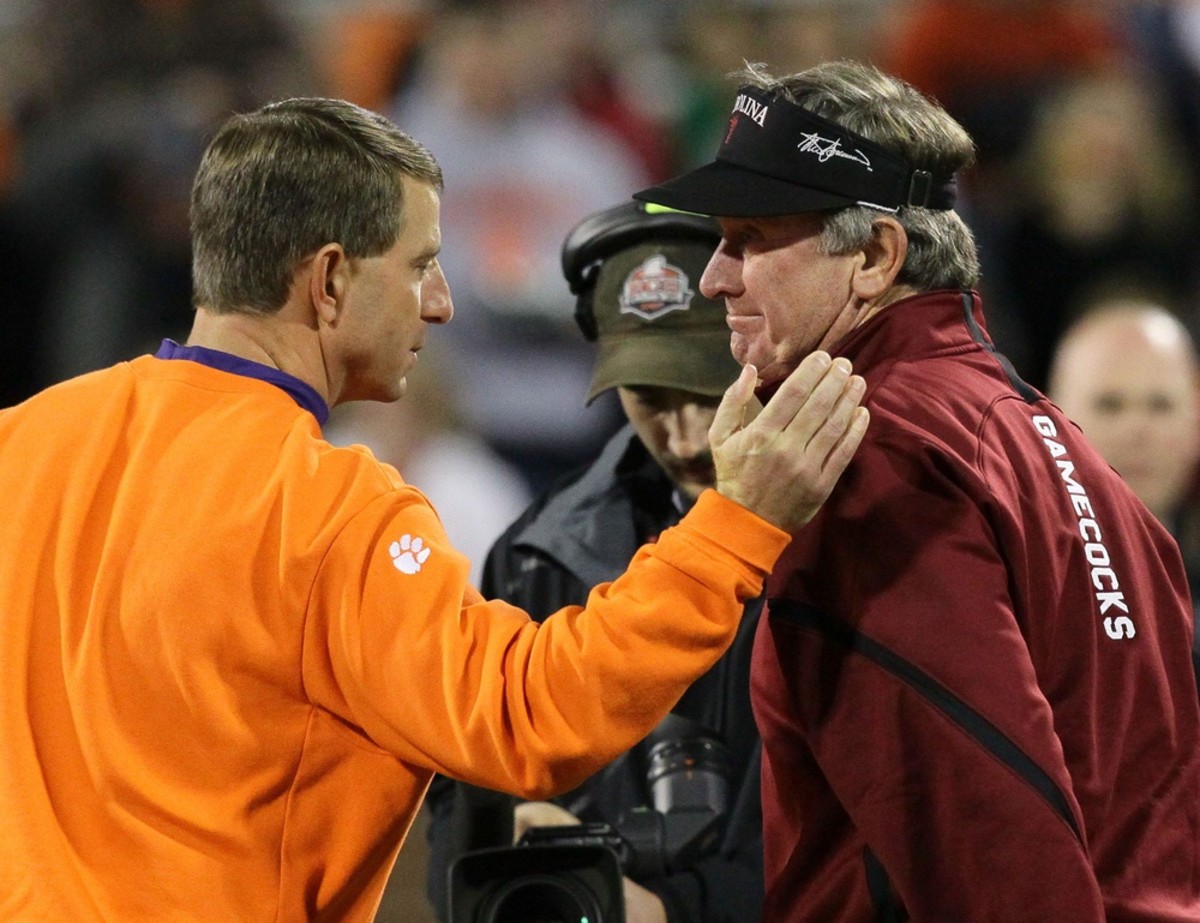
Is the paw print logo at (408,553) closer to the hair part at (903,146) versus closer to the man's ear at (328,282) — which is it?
the man's ear at (328,282)

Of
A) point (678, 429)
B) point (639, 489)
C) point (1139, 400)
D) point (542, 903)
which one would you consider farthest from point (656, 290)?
point (1139, 400)

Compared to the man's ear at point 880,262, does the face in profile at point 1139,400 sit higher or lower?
→ lower

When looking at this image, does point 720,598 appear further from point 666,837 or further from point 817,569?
point 666,837

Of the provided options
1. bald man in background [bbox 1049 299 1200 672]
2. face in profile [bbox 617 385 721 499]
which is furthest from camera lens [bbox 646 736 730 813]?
bald man in background [bbox 1049 299 1200 672]

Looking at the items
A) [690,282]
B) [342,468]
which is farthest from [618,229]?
[342,468]

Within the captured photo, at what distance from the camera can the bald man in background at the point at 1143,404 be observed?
11.2ft

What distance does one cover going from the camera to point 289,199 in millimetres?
1777

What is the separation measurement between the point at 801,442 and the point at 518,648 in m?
0.32

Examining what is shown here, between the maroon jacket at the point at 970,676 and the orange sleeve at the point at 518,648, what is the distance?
0.38 ft

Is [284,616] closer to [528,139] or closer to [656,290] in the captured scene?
[656,290]

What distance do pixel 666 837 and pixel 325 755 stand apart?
61cm

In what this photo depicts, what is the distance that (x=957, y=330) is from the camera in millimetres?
1855

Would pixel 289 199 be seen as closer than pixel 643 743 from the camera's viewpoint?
Yes

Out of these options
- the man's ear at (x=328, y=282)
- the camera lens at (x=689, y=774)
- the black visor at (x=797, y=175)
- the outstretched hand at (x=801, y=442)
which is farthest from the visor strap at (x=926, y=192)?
the camera lens at (x=689, y=774)
